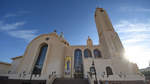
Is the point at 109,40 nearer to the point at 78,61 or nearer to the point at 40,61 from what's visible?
the point at 78,61

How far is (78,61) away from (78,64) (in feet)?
3.11

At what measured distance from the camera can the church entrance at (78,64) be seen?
1815cm

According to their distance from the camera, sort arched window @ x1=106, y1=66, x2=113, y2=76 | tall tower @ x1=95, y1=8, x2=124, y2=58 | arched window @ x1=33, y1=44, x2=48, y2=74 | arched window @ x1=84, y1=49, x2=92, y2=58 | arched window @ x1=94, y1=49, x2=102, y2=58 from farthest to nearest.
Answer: arched window @ x1=84, y1=49, x2=92, y2=58, arched window @ x1=94, y1=49, x2=102, y2=58, arched window @ x1=33, y1=44, x2=48, y2=74, tall tower @ x1=95, y1=8, x2=124, y2=58, arched window @ x1=106, y1=66, x2=113, y2=76

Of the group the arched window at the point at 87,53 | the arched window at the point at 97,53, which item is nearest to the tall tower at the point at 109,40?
the arched window at the point at 97,53

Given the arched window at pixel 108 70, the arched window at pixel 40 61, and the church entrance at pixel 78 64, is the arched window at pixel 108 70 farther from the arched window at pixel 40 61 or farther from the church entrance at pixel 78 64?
the arched window at pixel 40 61

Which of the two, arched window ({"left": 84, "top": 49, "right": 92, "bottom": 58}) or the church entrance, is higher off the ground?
A: arched window ({"left": 84, "top": 49, "right": 92, "bottom": 58})

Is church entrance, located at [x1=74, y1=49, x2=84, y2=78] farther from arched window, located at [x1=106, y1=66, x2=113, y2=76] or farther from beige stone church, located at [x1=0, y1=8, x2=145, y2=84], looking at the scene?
arched window, located at [x1=106, y1=66, x2=113, y2=76]

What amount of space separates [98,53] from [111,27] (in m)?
9.51

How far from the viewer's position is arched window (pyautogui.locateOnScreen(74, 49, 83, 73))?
62.3 feet

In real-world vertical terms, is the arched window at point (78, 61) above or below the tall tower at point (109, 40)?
below

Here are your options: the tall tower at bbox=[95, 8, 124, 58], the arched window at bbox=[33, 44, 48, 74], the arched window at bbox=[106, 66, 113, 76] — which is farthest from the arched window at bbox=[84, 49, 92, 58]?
the arched window at bbox=[33, 44, 48, 74]

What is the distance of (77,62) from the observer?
66.9 feet

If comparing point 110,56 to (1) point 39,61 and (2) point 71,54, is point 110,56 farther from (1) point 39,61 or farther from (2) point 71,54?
(1) point 39,61

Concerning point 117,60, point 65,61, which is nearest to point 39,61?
point 65,61
